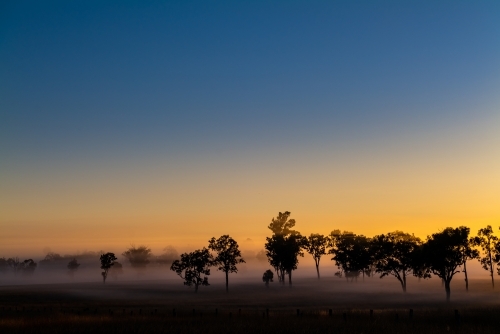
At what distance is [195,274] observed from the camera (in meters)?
130

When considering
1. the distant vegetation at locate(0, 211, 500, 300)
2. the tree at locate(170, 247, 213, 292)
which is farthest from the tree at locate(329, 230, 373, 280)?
the tree at locate(170, 247, 213, 292)

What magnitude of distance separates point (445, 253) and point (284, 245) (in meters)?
55.5

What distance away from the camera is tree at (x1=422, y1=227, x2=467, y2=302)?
278 ft

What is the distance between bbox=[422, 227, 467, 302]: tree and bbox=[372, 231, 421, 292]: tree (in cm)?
686

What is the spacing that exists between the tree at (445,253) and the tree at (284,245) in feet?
164

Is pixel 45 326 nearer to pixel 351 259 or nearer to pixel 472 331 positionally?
pixel 472 331

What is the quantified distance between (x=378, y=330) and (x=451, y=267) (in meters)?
63.4

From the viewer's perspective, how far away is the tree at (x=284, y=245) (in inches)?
5192

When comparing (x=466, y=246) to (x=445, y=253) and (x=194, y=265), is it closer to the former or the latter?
(x=445, y=253)

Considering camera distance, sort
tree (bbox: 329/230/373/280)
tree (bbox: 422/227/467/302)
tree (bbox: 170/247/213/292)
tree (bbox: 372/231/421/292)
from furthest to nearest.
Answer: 1. tree (bbox: 170/247/213/292)
2. tree (bbox: 329/230/373/280)
3. tree (bbox: 372/231/421/292)
4. tree (bbox: 422/227/467/302)

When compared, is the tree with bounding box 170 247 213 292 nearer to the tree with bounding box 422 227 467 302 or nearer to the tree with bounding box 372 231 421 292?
the tree with bounding box 372 231 421 292

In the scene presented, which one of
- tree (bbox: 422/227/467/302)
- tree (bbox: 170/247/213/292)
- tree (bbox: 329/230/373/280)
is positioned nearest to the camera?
tree (bbox: 422/227/467/302)

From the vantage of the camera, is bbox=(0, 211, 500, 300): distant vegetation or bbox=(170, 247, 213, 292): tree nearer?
bbox=(0, 211, 500, 300): distant vegetation

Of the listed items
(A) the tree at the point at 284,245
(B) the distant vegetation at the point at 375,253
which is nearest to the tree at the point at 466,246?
(B) the distant vegetation at the point at 375,253
